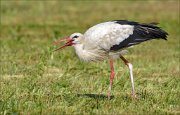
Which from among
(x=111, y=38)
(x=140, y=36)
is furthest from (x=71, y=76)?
(x=140, y=36)

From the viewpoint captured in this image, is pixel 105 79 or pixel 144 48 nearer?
pixel 105 79

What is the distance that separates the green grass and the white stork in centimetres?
73

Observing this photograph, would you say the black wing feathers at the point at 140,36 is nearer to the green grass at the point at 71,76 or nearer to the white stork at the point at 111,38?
the white stork at the point at 111,38

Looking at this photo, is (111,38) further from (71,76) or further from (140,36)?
(71,76)

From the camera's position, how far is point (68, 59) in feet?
50.1

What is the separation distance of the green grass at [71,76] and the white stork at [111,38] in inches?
28.7

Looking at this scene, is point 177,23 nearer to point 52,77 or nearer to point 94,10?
point 94,10

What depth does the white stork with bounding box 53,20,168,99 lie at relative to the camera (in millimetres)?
10398

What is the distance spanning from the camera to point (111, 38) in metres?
10.5

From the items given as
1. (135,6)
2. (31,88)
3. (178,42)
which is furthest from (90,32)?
(135,6)

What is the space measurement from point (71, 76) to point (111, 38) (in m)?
2.37

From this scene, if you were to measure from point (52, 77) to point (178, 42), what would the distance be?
752 centimetres

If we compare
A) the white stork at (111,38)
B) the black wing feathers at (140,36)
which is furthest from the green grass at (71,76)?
the black wing feathers at (140,36)

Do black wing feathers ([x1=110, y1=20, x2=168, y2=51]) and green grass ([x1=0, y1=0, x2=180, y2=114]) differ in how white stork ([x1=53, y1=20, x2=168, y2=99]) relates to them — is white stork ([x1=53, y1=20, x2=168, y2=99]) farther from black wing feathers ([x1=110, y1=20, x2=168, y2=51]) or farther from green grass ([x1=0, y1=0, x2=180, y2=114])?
green grass ([x1=0, y1=0, x2=180, y2=114])
